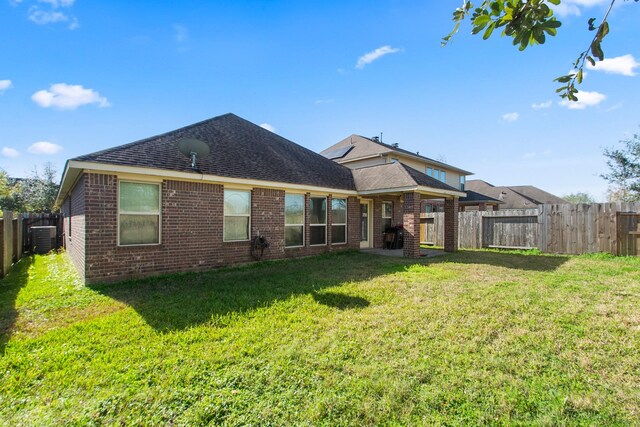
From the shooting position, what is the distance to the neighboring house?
104ft

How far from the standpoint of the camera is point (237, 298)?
19.0 ft

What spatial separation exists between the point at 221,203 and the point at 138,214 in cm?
216

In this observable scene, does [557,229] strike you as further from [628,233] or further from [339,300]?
[339,300]

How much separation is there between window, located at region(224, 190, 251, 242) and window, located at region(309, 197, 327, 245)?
2672 mm

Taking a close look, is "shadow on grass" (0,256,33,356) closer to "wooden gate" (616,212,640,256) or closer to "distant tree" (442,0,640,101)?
"distant tree" (442,0,640,101)

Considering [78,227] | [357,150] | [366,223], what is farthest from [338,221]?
[357,150]

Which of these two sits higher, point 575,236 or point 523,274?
point 575,236

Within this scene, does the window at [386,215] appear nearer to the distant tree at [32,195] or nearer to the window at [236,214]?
the window at [236,214]

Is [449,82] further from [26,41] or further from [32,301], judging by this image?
[26,41]

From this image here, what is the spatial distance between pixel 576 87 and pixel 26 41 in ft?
43.5

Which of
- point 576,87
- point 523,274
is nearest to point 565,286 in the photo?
point 523,274

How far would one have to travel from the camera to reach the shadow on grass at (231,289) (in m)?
5.04

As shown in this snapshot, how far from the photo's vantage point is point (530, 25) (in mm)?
1793

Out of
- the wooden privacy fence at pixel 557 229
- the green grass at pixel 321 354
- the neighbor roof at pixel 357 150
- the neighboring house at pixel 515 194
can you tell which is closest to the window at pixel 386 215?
the wooden privacy fence at pixel 557 229
